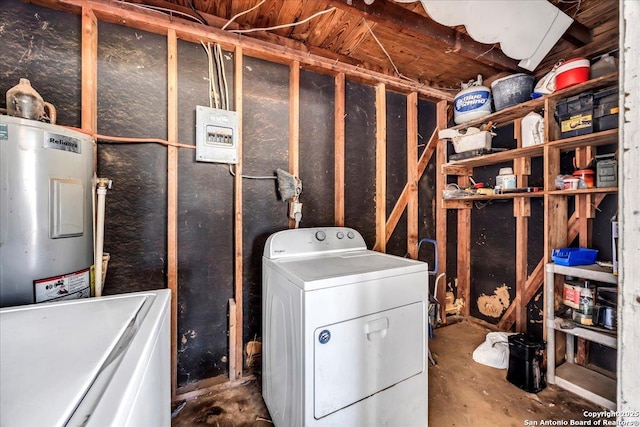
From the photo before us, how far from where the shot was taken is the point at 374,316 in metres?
1.23

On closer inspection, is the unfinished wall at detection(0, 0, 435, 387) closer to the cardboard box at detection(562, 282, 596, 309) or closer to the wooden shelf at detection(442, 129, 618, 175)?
the wooden shelf at detection(442, 129, 618, 175)

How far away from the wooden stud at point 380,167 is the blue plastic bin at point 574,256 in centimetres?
117

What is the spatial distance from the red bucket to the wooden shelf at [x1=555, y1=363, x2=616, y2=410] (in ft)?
6.29

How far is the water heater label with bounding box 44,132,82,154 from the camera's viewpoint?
3.39 feet

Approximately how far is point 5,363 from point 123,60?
1.70 m

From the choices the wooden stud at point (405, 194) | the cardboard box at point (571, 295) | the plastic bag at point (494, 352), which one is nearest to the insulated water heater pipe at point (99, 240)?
the wooden stud at point (405, 194)

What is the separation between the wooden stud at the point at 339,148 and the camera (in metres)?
2.10

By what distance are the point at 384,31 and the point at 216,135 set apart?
55.3 inches

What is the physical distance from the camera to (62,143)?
108 centimetres

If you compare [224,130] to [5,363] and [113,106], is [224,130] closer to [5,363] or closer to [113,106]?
[113,106]

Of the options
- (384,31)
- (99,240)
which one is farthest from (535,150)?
(99,240)

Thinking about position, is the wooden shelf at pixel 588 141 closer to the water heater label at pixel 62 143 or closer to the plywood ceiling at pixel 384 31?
the plywood ceiling at pixel 384 31

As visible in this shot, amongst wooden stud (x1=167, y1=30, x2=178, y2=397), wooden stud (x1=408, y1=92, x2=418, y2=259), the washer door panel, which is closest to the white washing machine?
the washer door panel

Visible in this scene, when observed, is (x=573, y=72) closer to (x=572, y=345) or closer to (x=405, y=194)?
(x=405, y=194)
